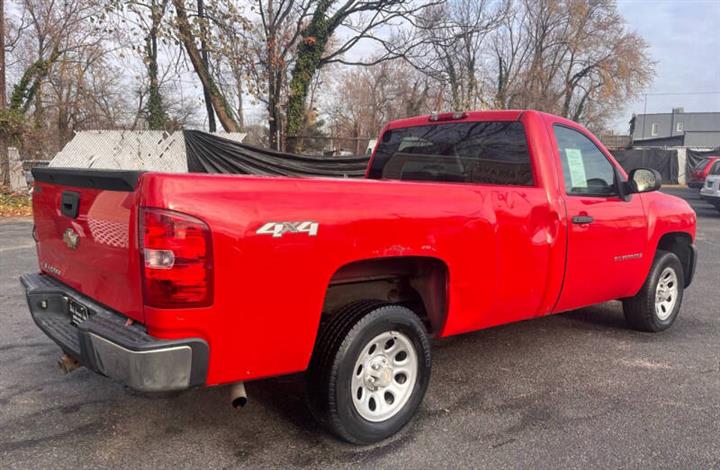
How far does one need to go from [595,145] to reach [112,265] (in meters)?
3.74

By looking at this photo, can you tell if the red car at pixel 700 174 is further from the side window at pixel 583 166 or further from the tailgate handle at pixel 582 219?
the tailgate handle at pixel 582 219

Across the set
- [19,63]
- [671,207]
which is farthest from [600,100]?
[671,207]

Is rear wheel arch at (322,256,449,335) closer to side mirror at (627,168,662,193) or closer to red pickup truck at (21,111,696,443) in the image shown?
red pickup truck at (21,111,696,443)

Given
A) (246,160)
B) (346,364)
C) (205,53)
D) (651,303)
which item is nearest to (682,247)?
(651,303)

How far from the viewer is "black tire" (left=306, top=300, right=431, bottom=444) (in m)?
2.77

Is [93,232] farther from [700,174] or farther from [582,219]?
[700,174]

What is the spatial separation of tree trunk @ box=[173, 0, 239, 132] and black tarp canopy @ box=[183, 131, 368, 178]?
173 inches

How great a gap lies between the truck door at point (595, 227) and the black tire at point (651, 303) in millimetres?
308

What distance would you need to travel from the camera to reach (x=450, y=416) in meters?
3.36

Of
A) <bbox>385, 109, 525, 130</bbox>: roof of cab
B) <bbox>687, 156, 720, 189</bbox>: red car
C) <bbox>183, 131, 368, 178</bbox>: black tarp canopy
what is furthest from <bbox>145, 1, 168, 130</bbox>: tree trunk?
<bbox>687, 156, 720, 189</bbox>: red car

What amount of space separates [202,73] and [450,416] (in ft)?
55.9

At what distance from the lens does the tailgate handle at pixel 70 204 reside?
286 centimetres

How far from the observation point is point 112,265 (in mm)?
2592

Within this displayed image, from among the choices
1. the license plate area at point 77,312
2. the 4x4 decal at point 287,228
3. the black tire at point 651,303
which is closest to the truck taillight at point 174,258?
the 4x4 decal at point 287,228
